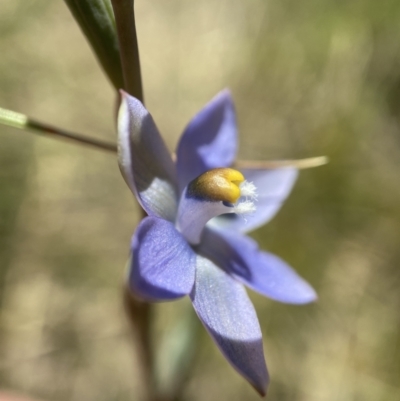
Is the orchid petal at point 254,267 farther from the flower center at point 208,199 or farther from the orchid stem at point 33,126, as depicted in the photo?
the orchid stem at point 33,126

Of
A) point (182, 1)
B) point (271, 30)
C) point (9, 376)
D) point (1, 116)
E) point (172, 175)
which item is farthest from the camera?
point (182, 1)

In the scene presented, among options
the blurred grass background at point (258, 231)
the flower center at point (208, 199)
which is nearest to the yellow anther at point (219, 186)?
the flower center at point (208, 199)

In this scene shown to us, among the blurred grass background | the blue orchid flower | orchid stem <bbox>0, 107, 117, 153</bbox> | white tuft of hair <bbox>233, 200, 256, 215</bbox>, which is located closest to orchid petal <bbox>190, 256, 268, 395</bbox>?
the blue orchid flower

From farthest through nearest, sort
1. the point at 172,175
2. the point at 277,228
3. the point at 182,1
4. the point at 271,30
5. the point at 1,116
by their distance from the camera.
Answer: the point at 182,1 → the point at 271,30 → the point at 277,228 → the point at 172,175 → the point at 1,116

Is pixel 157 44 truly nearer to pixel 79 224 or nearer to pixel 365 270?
pixel 79 224

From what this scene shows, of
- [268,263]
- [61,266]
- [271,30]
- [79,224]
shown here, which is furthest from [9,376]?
[271,30]

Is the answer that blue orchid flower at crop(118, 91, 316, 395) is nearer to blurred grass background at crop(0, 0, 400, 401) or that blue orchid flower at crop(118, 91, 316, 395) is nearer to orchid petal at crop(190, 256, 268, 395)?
orchid petal at crop(190, 256, 268, 395)

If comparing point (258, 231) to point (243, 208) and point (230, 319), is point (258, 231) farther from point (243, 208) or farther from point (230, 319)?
point (230, 319)
